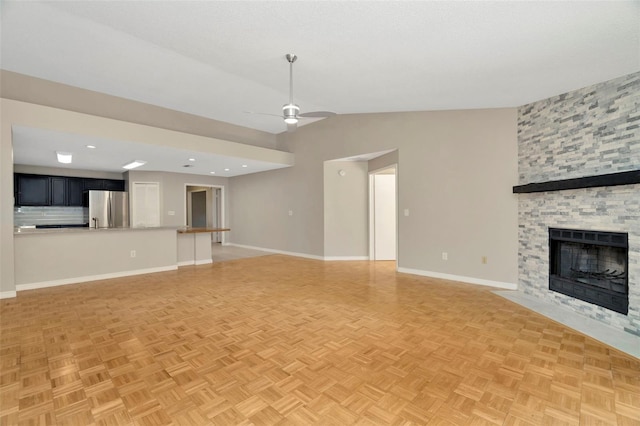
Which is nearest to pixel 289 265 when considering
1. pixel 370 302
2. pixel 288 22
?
pixel 370 302

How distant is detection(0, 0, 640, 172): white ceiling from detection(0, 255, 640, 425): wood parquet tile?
2.79 metres

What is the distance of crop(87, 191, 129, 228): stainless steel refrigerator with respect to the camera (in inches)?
293

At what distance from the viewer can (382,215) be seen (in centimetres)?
673

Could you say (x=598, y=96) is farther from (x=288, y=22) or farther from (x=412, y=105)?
(x=288, y=22)

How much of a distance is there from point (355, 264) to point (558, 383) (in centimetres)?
445

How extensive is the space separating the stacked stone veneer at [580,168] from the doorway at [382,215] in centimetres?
277

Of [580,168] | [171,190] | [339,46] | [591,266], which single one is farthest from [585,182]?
[171,190]

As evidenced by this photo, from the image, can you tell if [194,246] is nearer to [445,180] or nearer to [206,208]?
[206,208]

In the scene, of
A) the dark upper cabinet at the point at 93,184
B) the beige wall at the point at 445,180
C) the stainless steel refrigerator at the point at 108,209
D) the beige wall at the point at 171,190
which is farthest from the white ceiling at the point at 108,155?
the beige wall at the point at 445,180

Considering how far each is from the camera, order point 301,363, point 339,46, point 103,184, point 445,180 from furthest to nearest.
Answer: point 103,184 < point 445,180 < point 339,46 < point 301,363

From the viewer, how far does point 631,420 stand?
1.65 m

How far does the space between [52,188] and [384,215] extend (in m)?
8.23

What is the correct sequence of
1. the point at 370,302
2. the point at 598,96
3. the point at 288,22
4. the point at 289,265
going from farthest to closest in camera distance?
the point at 289,265 → the point at 370,302 → the point at 598,96 → the point at 288,22

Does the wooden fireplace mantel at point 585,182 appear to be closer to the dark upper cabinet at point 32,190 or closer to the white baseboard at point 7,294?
the white baseboard at point 7,294
